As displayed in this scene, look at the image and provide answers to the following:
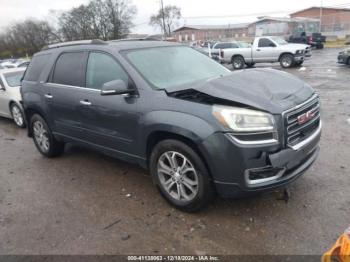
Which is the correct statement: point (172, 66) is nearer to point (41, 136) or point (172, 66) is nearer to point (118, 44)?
point (118, 44)

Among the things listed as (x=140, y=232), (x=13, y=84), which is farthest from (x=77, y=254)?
(x=13, y=84)

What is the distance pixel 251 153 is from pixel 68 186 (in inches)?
106

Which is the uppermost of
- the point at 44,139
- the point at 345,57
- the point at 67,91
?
the point at 67,91

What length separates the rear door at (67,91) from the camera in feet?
14.1

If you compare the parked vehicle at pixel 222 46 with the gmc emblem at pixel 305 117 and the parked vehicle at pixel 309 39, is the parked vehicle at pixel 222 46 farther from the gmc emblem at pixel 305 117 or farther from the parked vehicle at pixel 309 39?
the gmc emblem at pixel 305 117

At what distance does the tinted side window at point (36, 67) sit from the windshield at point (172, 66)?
2100mm

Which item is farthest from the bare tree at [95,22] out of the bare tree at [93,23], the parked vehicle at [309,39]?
the parked vehicle at [309,39]

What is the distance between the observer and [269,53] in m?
17.0

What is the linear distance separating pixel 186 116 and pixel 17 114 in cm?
641

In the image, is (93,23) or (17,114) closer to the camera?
(17,114)

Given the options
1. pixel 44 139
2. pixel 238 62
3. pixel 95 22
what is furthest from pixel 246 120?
pixel 95 22

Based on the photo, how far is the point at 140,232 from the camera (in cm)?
312

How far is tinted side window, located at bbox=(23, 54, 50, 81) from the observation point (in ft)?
16.8

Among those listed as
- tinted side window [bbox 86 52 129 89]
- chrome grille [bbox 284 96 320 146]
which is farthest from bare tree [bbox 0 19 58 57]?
chrome grille [bbox 284 96 320 146]
